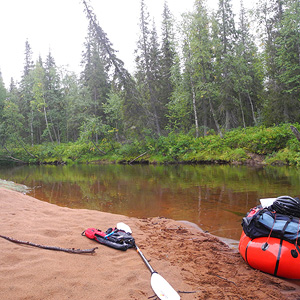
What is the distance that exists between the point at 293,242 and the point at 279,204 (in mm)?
614

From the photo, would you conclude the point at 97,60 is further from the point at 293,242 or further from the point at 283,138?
the point at 293,242

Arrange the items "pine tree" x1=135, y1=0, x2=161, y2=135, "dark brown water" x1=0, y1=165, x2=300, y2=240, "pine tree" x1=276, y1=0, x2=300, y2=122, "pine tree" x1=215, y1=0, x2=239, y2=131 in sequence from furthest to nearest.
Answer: "pine tree" x1=135, y1=0, x2=161, y2=135, "pine tree" x1=215, y1=0, x2=239, y2=131, "pine tree" x1=276, y1=0, x2=300, y2=122, "dark brown water" x1=0, y1=165, x2=300, y2=240

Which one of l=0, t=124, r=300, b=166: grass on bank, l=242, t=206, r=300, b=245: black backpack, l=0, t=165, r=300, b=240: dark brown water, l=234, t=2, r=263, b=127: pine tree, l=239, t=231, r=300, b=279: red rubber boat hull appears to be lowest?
l=0, t=165, r=300, b=240: dark brown water

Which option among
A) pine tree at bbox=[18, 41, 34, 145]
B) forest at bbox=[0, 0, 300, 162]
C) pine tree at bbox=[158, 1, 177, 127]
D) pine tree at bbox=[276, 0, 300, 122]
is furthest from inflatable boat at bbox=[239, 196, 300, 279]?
pine tree at bbox=[18, 41, 34, 145]

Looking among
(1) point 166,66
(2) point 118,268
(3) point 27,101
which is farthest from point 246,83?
(3) point 27,101

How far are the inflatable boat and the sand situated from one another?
0.40ft

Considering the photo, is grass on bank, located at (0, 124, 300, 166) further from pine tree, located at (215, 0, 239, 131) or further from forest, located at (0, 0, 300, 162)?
pine tree, located at (215, 0, 239, 131)

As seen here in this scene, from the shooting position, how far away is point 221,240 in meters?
4.59

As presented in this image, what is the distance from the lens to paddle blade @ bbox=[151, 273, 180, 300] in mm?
2457

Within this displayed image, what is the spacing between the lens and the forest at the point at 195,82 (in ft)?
68.8

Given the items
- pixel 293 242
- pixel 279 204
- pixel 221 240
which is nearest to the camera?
pixel 293 242

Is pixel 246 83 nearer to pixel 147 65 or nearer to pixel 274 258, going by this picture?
pixel 147 65

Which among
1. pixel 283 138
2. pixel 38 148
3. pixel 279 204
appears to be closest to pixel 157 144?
pixel 283 138

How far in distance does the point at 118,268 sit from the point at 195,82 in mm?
24065
